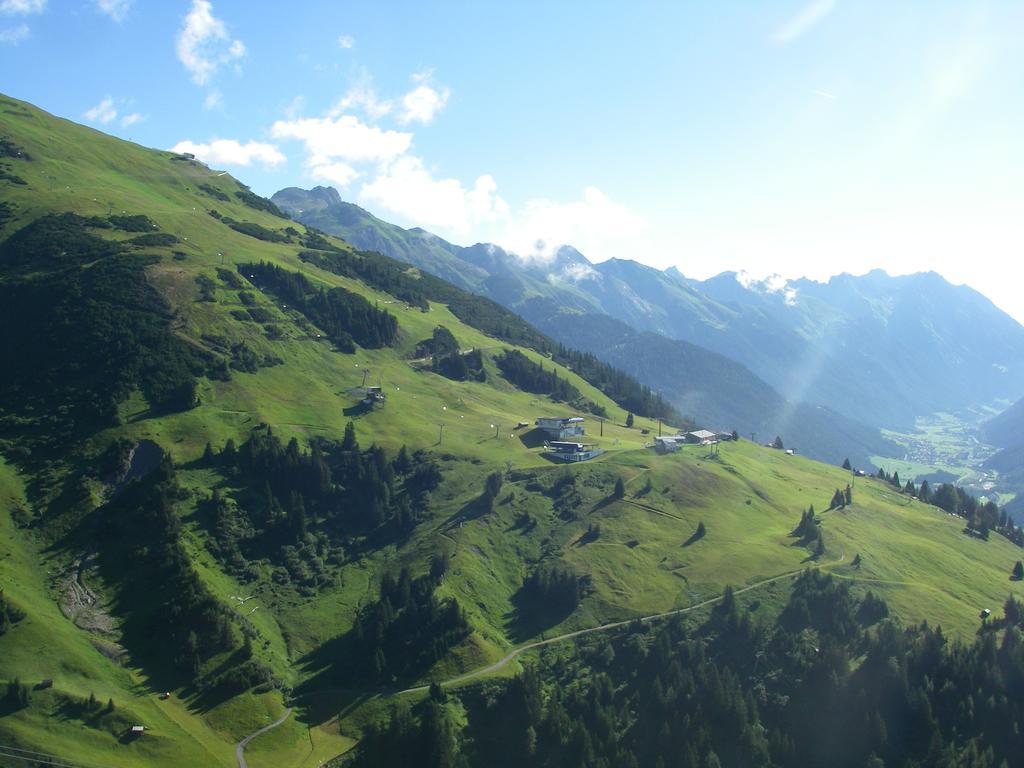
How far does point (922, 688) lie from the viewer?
4306 inches

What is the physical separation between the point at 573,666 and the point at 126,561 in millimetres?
67607

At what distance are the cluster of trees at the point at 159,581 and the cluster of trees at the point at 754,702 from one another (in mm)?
27839

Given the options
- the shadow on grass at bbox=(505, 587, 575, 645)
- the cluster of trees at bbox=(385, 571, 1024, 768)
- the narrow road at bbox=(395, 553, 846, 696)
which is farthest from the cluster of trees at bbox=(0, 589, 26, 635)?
the shadow on grass at bbox=(505, 587, 575, 645)

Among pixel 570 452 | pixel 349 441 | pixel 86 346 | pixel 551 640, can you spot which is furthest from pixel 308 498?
Result: pixel 570 452

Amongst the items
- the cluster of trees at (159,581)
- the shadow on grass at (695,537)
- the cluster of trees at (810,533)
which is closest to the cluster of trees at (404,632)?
the cluster of trees at (159,581)

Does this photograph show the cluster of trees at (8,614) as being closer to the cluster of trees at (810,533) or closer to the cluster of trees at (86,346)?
the cluster of trees at (86,346)

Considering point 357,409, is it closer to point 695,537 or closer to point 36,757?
point 695,537

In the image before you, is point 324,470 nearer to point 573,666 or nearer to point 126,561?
point 126,561

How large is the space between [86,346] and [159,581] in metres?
66.1

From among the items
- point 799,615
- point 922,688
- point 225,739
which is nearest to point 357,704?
point 225,739

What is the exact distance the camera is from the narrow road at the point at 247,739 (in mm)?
93188

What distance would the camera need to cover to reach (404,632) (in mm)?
116688

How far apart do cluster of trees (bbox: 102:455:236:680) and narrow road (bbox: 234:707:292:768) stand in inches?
463

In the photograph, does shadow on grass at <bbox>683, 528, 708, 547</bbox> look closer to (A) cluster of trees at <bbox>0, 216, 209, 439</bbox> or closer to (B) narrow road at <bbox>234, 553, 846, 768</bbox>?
(B) narrow road at <bbox>234, 553, 846, 768</bbox>
